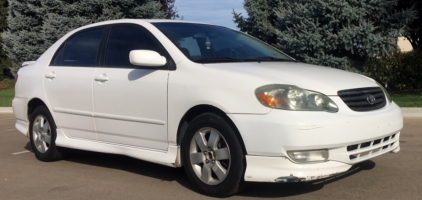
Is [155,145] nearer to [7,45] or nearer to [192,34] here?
[192,34]

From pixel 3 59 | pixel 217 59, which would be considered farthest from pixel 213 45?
pixel 3 59

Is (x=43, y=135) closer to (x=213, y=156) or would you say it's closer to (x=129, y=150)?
(x=129, y=150)

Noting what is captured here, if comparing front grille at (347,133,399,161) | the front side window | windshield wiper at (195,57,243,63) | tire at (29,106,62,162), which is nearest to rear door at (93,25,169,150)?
the front side window

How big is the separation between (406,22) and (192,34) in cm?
1200

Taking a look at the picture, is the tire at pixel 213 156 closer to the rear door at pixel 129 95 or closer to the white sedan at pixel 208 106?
the white sedan at pixel 208 106

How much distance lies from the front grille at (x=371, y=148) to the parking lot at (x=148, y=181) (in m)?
0.36

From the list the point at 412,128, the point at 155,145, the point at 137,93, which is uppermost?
the point at 137,93

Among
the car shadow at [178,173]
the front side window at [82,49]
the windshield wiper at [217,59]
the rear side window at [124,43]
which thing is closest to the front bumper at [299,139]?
the car shadow at [178,173]

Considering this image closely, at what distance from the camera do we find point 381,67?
656 inches

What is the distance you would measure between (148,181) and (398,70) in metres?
13.2

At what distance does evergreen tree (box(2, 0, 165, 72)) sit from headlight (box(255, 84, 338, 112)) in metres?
16.1

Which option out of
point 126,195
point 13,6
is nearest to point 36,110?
point 126,195

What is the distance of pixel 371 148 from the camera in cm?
454

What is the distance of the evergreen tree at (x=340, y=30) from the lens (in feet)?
48.6
